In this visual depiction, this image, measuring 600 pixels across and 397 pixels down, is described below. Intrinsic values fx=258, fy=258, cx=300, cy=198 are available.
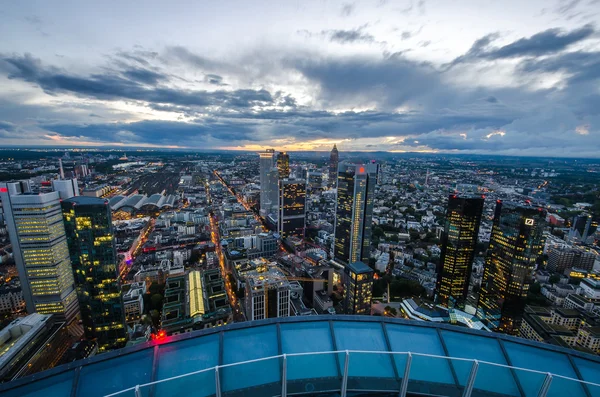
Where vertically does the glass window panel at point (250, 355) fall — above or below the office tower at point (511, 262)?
above

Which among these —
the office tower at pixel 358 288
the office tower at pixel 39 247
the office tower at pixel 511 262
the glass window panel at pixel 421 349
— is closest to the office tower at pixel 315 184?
the office tower at pixel 358 288

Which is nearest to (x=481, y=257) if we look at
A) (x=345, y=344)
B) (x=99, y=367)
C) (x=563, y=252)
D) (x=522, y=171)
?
(x=563, y=252)

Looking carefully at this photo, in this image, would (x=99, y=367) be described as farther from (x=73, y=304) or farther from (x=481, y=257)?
(x=481, y=257)

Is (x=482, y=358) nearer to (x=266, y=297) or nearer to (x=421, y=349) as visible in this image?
(x=421, y=349)

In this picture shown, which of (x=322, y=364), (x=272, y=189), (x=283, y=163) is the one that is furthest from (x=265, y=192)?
(x=322, y=364)

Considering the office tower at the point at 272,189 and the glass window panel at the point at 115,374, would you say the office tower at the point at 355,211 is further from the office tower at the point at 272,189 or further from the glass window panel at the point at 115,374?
the glass window panel at the point at 115,374

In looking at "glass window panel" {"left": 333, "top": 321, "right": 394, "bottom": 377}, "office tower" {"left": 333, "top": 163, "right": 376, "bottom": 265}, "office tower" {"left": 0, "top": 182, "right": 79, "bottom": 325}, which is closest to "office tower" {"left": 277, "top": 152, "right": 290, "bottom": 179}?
"office tower" {"left": 333, "top": 163, "right": 376, "bottom": 265}
